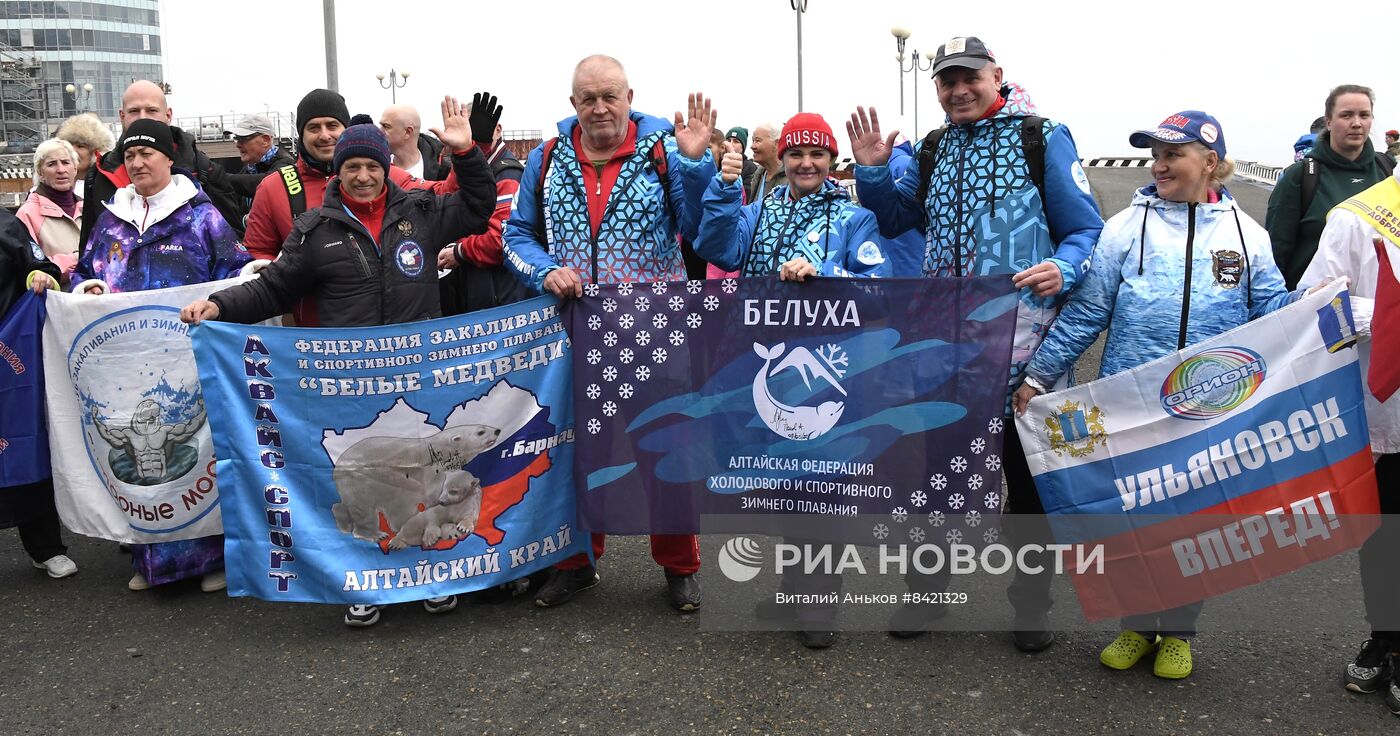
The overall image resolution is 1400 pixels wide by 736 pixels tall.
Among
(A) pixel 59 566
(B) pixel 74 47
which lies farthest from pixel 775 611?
(B) pixel 74 47

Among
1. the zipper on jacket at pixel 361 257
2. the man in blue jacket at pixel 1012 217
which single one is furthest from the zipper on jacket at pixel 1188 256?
the zipper on jacket at pixel 361 257

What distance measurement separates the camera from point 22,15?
90.4 metres

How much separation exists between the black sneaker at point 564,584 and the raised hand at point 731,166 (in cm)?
176

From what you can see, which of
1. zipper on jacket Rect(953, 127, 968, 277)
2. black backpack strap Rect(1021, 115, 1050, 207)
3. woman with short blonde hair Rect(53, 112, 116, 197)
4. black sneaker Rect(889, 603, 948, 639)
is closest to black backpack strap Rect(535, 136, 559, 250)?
zipper on jacket Rect(953, 127, 968, 277)

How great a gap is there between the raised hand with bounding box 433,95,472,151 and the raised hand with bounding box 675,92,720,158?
97 cm

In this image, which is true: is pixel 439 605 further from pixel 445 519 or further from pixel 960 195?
pixel 960 195

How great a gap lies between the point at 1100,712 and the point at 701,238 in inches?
86.1

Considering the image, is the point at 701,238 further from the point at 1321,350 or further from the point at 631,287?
the point at 1321,350

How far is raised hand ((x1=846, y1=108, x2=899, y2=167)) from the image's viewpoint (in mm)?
4430

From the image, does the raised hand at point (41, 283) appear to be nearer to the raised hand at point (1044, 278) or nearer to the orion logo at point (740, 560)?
the orion logo at point (740, 560)

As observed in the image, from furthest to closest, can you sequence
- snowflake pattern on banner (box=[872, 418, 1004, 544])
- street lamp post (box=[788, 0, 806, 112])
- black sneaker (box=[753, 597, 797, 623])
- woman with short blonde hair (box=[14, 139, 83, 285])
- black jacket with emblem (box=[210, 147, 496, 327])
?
street lamp post (box=[788, 0, 806, 112]), woman with short blonde hair (box=[14, 139, 83, 285]), black jacket with emblem (box=[210, 147, 496, 327]), black sneaker (box=[753, 597, 797, 623]), snowflake pattern on banner (box=[872, 418, 1004, 544])

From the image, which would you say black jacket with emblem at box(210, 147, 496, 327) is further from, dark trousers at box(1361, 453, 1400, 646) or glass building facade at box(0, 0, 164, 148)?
glass building facade at box(0, 0, 164, 148)

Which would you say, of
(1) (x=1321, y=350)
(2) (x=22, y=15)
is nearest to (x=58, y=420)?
(1) (x=1321, y=350)

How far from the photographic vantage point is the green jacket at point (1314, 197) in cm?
575
